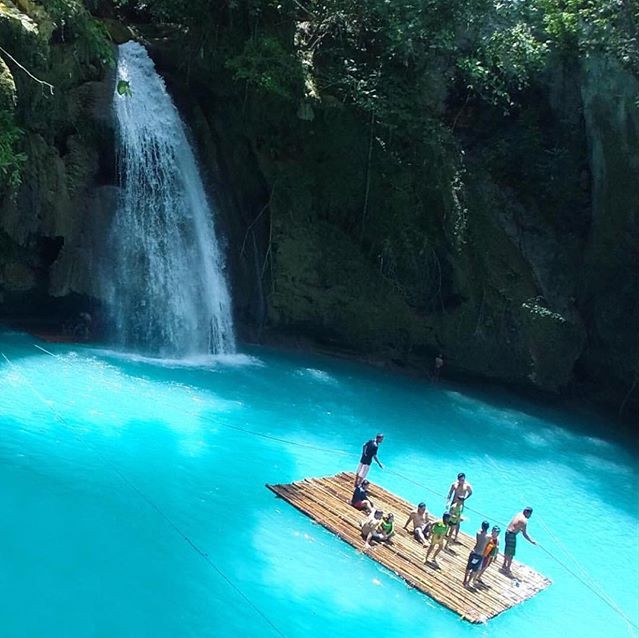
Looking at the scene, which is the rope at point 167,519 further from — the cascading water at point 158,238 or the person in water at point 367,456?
the cascading water at point 158,238

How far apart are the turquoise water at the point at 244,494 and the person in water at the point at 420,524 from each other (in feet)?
3.78

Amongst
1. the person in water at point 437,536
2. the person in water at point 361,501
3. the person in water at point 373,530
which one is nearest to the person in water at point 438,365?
the person in water at point 361,501

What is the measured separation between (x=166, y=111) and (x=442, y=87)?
26.1 feet

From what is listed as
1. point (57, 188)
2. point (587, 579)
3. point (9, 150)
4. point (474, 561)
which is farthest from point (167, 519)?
point (57, 188)

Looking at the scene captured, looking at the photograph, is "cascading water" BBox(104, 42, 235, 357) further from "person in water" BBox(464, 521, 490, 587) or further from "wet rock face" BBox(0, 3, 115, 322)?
"person in water" BBox(464, 521, 490, 587)

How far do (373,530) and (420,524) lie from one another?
915 mm

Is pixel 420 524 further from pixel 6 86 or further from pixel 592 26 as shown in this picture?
pixel 592 26

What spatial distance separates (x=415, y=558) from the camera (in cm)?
927

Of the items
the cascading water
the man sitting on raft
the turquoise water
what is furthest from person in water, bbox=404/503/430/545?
the cascading water

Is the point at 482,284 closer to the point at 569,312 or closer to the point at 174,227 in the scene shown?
the point at 569,312

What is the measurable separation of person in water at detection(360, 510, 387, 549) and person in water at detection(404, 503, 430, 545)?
23.9 inches

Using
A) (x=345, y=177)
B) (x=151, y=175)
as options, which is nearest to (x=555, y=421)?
(x=345, y=177)

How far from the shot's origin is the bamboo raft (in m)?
8.56

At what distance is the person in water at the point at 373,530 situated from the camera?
30.6 ft
